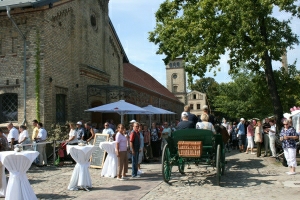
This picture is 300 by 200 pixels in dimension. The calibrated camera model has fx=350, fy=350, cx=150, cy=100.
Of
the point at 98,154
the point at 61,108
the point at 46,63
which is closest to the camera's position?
the point at 98,154

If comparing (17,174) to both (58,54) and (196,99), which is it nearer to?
(58,54)

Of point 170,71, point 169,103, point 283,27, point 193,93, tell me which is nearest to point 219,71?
point 283,27

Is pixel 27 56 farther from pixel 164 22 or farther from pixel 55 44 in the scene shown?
pixel 164 22

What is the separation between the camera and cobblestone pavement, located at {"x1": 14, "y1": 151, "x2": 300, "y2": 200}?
7.92 m

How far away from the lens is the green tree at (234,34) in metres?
14.6

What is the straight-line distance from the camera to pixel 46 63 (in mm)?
15312

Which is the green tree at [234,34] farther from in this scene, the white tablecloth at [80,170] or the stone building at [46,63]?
the white tablecloth at [80,170]

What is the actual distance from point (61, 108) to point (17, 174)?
9853 millimetres

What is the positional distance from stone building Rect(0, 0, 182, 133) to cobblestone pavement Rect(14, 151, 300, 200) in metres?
4.11

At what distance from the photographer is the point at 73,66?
57.9 feet

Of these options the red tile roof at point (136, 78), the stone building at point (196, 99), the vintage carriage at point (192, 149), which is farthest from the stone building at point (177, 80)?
the vintage carriage at point (192, 149)

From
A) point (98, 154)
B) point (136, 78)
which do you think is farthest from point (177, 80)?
point (98, 154)

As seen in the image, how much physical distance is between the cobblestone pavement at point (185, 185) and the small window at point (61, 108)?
4.58 metres

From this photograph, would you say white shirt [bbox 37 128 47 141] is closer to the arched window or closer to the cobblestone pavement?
the cobblestone pavement
